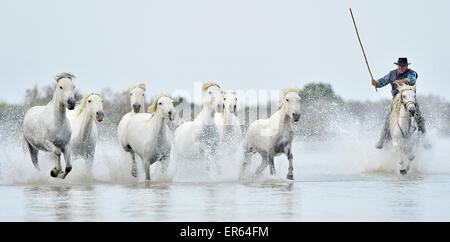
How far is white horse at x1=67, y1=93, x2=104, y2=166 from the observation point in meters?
17.5

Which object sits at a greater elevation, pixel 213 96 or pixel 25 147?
pixel 213 96

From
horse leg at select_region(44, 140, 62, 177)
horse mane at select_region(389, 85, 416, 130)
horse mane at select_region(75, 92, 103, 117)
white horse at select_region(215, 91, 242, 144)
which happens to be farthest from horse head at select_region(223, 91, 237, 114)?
horse mane at select_region(389, 85, 416, 130)

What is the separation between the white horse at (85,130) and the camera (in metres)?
17.5

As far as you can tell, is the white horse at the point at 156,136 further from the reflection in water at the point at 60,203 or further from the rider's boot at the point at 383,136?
the rider's boot at the point at 383,136

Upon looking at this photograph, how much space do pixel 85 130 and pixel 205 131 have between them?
82.9 inches

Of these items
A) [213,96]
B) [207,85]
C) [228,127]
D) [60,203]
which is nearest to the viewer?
[60,203]

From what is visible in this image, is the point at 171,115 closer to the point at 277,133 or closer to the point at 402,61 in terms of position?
the point at 277,133

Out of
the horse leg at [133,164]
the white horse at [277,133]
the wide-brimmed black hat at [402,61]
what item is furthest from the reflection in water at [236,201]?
the wide-brimmed black hat at [402,61]

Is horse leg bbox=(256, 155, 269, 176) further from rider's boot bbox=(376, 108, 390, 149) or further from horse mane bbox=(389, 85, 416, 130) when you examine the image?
rider's boot bbox=(376, 108, 390, 149)

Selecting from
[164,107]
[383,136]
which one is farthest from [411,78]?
[164,107]

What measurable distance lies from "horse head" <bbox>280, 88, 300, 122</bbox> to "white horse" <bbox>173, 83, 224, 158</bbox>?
1.09 meters

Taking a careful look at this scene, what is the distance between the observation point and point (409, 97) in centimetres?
1880

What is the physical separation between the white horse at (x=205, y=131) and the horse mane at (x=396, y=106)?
373 centimetres

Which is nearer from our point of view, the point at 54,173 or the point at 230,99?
the point at 54,173
